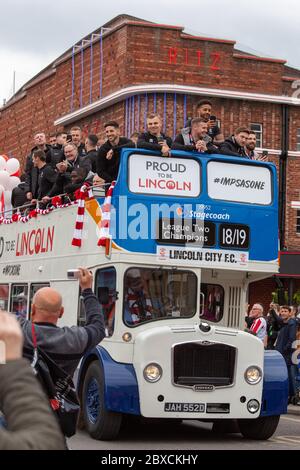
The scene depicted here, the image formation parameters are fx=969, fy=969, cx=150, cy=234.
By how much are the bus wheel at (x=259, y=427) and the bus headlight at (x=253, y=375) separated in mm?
672

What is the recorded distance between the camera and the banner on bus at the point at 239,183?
1255 cm

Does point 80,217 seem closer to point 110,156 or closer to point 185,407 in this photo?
point 110,156

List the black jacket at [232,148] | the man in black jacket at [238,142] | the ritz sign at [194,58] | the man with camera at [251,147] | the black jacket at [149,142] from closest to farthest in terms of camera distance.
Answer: the black jacket at [149,142] → the black jacket at [232,148] → the man in black jacket at [238,142] → the man with camera at [251,147] → the ritz sign at [194,58]

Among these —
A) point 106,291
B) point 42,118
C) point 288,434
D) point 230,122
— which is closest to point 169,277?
point 106,291

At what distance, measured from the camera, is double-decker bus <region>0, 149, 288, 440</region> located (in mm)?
11477

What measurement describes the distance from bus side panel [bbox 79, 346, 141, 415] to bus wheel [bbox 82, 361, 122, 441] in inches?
6.1

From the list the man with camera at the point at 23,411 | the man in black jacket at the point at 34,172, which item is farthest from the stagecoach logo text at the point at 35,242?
the man with camera at the point at 23,411

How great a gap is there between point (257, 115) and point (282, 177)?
2.95 meters

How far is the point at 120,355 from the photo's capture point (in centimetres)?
1166

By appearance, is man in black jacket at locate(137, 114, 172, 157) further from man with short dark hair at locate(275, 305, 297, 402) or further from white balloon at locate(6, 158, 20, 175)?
white balloon at locate(6, 158, 20, 175)

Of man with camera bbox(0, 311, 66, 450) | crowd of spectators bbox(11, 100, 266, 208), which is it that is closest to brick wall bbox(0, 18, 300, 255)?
crowd of spectators bbox(11, 100, 266, 208)

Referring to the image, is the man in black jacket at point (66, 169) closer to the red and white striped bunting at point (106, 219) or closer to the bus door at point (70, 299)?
the bus door at point (70, 299)

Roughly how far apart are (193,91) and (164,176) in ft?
95.8

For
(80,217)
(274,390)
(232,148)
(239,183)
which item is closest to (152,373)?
(274,390)
